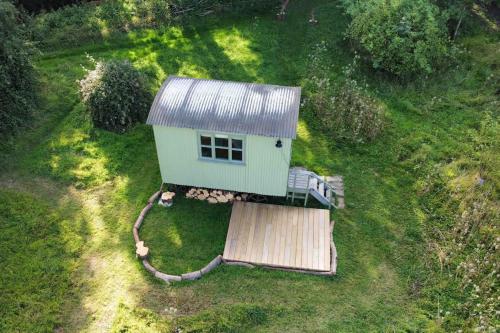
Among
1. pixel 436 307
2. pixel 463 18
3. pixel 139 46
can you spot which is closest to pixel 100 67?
pixel 139 46

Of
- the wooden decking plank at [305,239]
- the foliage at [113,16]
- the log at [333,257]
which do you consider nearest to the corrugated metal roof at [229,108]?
the wooden decking plank at [305,239]

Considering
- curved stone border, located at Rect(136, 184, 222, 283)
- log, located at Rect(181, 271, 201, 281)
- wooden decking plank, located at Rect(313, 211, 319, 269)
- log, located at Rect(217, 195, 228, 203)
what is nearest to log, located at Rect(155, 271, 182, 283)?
Answer: curved stone border, located at Rect(136, 184, 222, 283)

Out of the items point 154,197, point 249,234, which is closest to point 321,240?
point 249,234

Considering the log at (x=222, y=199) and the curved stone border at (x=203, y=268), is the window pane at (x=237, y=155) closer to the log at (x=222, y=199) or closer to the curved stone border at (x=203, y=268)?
the log at (x=222, y=199)

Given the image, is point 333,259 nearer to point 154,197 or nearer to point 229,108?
point 229,108

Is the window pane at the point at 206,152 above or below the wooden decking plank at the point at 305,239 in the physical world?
above
